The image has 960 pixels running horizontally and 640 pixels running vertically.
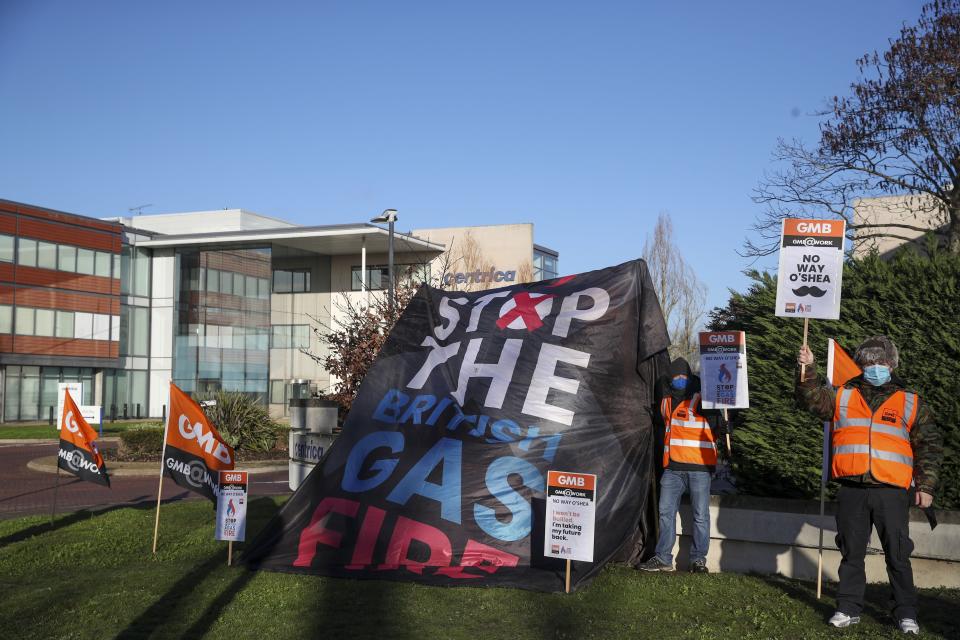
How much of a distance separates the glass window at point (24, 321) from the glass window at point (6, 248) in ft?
8.33

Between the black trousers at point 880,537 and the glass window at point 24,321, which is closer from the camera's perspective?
the black trousers at point 880,537

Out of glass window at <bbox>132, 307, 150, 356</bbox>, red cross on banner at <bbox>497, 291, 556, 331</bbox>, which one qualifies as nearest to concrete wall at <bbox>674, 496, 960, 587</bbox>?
red cross on banner at <bbox>497, 291, 556, 331</bbox>

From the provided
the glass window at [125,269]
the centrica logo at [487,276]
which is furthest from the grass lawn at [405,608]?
the centrica logo at [487,276]

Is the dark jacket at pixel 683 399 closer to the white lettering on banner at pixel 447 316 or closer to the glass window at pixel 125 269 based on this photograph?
the white lettering on banner at pixel 447 316

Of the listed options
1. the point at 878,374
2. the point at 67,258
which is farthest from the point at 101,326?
the point at 878,374

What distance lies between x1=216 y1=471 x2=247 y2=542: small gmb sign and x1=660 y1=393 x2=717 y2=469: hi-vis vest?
4040 millimetres

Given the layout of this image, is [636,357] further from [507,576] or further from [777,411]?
[507,576]

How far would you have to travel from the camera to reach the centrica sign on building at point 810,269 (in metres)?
7.59

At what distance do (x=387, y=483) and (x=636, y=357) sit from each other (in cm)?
264

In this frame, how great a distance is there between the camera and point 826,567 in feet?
26.8

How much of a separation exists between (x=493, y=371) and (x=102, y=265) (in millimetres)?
46025

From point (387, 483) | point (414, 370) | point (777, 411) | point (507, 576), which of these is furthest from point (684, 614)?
point (414, 370)

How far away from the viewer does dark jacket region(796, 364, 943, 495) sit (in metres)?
6.63

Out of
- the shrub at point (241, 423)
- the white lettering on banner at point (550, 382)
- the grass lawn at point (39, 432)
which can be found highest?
the white lettering on banner at point (550, 382)
